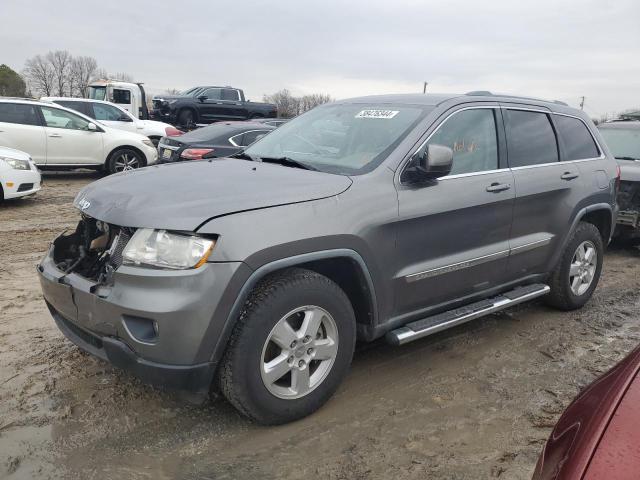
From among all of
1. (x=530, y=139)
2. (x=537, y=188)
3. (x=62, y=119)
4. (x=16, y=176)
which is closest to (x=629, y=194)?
(x=530, y=139)

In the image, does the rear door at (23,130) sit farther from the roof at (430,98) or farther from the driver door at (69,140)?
the roof at (430,98)

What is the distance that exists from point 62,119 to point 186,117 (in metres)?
10.1

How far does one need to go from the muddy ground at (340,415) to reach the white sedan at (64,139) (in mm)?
7663

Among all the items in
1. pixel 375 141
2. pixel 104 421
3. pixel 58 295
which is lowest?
pixel 104 421

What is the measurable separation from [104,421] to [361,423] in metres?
1.42

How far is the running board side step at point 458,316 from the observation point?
10.8 ft

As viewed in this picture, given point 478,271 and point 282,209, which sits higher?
point 282,209

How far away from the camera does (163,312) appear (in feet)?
8.18

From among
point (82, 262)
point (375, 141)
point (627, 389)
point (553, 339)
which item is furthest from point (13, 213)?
point (627, 389)

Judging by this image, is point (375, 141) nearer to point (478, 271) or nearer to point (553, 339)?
point (478, 271)

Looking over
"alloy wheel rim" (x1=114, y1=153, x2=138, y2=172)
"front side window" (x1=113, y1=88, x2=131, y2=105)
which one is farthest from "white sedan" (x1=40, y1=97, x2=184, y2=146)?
"front side window" (x1=113, y1=88, x2=131, y2=105)

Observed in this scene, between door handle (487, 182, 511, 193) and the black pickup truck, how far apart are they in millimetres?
18928

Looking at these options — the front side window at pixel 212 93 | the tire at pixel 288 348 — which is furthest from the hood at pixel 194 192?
the front side window at pixel 212 93

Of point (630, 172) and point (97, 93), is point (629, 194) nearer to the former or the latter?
point (630, 172)
